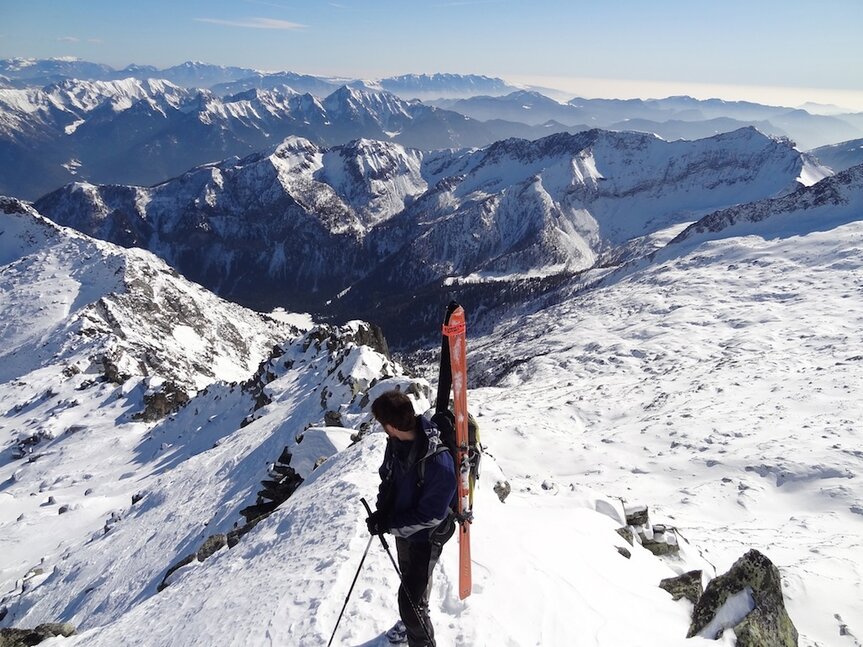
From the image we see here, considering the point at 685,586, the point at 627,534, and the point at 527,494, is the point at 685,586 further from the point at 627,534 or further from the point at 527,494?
the point at 527,494

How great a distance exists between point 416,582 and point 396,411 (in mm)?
2851

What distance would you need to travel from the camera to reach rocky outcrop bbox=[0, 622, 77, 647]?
13016 millimetres

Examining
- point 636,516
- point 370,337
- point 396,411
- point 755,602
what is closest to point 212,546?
point 396,411

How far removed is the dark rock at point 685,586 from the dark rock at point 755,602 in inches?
50.9

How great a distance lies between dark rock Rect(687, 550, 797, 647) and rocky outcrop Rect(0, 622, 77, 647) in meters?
16.4

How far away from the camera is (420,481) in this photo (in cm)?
630

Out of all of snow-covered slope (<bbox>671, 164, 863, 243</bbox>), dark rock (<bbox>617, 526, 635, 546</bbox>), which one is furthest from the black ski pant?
snow-covered slope (<bbox>671, 164, 863, 243</bbox>)

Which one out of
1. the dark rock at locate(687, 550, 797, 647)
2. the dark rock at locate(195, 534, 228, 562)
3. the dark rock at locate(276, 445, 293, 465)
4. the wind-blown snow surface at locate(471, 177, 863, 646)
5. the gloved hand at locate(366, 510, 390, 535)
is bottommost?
the wind-blown snow surface at locate(471, 177, 863, 646)

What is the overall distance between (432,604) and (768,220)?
15118 cm

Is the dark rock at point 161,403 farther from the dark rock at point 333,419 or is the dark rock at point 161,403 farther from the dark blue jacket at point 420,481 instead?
the dark blue jacket at point 420,481

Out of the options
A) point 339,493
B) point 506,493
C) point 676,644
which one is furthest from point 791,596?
point 339,493

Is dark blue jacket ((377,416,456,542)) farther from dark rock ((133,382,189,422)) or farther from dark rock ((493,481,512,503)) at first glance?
dark rock ((133,382,189,422))

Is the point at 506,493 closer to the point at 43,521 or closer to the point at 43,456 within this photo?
the point at 43,521

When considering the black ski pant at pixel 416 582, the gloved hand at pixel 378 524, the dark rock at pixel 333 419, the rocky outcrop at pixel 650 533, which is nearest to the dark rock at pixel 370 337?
the dark rock at pixel 333 419
